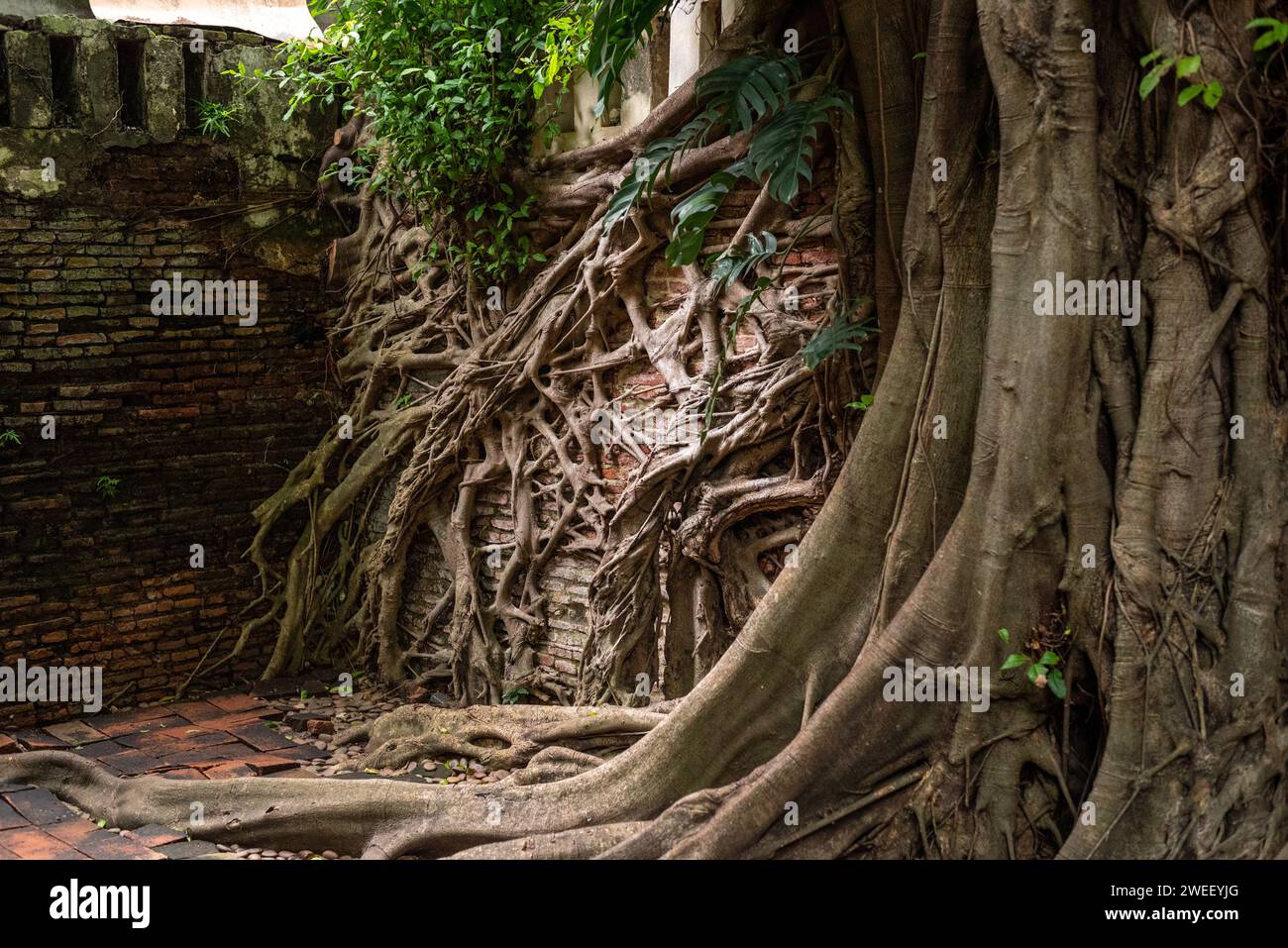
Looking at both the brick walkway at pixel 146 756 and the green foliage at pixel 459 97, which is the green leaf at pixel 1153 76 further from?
the brick walkway at pixel 146 756

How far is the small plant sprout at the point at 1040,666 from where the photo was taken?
3.34 m

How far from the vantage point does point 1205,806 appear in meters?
3.16

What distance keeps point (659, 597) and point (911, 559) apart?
1743 mm

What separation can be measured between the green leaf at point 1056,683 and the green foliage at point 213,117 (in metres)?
5.16

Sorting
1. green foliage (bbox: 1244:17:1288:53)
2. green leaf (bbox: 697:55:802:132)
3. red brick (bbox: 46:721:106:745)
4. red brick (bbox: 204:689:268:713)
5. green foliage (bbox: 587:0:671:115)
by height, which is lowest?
red brick (bbox: 46:721:106:745)

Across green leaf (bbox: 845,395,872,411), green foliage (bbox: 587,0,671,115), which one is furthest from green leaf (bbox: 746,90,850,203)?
green leaf (bbox: 845,395,872,411)

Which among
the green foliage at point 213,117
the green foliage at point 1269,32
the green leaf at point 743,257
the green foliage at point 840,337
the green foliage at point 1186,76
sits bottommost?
the green foliage at point 840,337

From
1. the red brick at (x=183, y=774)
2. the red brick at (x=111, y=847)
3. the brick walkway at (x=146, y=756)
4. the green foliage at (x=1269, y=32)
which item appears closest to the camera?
the green foliage at (x=1269, y=32)

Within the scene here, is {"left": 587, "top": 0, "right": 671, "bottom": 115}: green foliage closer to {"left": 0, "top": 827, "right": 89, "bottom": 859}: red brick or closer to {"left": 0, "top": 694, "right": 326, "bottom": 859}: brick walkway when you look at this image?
{"left": 0, "top": 694, "right": 326, "bottom": 859}: brick walkway

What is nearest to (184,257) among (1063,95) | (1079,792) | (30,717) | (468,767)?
(30,717)

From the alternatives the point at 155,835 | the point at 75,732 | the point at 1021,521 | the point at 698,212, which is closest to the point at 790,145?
the point at 698,212

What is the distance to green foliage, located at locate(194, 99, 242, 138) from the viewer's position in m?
6.44

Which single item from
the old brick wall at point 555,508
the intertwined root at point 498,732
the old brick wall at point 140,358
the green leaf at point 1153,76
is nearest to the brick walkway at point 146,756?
the old brick wall at point 140,358

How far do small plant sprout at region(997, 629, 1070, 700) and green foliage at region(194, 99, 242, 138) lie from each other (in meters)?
5.01
